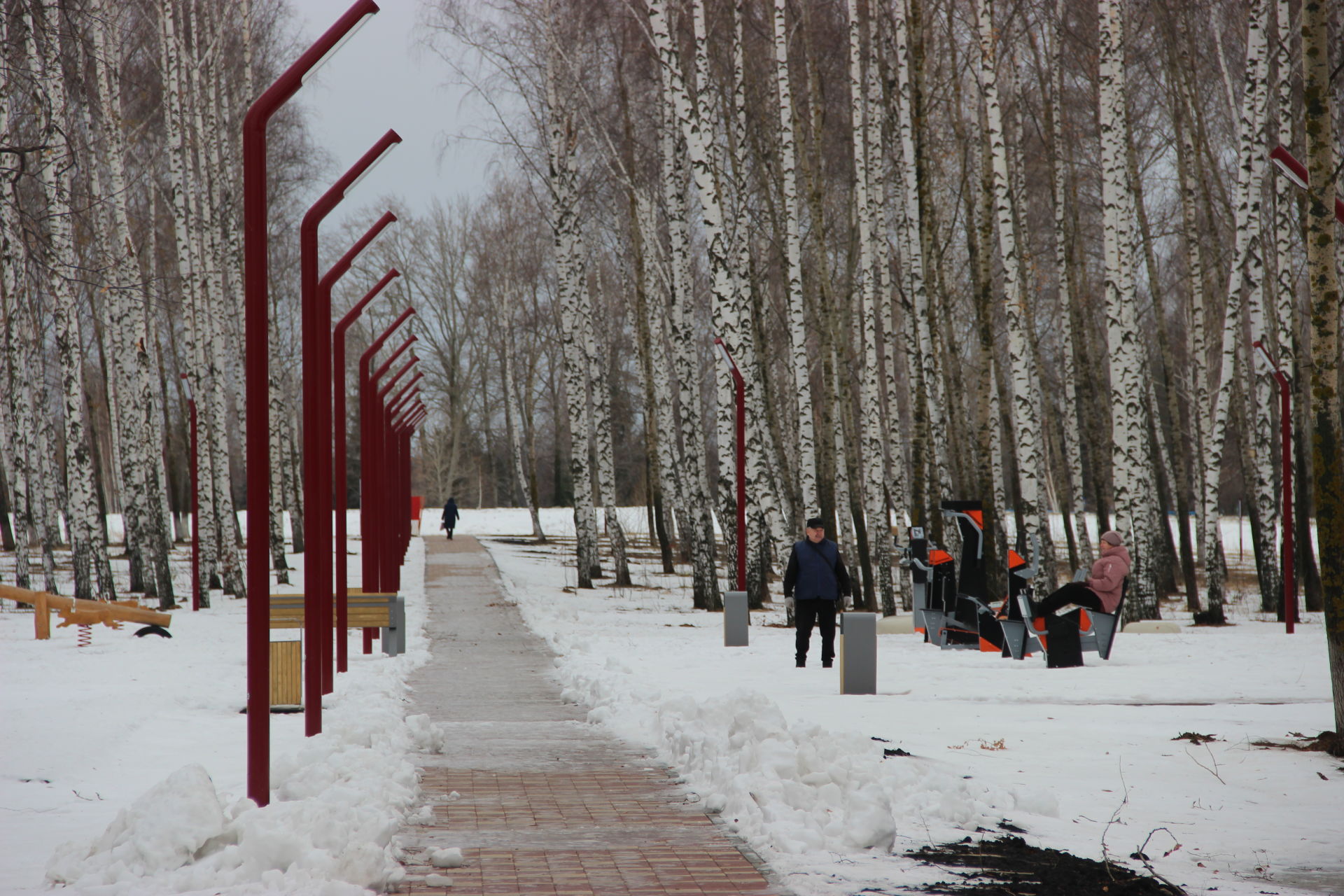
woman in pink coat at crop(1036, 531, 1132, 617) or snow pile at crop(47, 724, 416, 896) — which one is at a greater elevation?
woman in pink coat at crop(1036, 531, 1132, 617)

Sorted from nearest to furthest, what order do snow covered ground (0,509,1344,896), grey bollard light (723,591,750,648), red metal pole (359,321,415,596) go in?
snow covered ground (0,509,1344,896)
grey bollard light (723,591,750,648)
red metal pole (359,321,415,596)

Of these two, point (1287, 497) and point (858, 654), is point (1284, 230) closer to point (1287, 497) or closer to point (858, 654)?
point (1287, 497)

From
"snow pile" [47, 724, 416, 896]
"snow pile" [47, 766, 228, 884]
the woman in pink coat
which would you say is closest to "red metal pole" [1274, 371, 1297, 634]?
the woman in pink coat

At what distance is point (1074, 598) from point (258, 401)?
9.31m

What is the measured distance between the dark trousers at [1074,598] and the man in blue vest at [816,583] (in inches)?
84.6

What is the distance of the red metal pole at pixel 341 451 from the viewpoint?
11.0 meters

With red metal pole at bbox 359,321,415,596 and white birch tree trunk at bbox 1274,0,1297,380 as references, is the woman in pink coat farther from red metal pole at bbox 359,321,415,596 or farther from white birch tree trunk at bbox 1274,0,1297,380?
red metal pole at bbox 359,321,415,596

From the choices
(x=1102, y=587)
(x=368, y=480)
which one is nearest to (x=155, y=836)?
(x=1102, y=587)

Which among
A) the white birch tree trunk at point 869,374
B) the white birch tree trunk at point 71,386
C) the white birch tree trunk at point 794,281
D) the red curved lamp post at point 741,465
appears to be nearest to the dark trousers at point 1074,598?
the red curved lamp post at point 741,465

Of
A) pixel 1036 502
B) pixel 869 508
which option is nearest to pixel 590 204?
pixel 869 508

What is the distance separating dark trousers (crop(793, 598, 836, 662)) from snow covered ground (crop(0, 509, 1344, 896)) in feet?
1.01

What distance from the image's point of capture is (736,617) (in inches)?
586

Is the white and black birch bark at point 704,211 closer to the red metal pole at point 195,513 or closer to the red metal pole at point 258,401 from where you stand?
the red metal pole at point 195,513

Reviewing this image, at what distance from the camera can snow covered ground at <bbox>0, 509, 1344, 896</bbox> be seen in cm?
488
